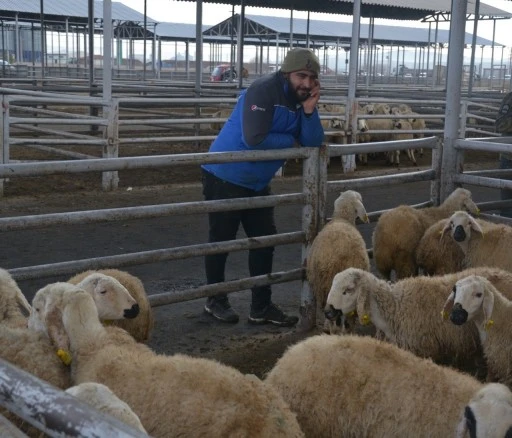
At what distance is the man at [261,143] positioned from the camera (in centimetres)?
483

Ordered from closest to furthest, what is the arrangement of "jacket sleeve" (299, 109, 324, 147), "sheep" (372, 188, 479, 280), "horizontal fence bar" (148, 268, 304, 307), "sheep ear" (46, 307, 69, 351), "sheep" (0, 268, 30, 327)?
1. "sheep ear" (46, 307, 69, 351)
2. "sheep" (0, 268, 30, 327)
3. "horizontal fence bar" (148, 268, 304, 307)
4. "jacket sleeve" (299, 109, 324, 147)
5. "sheep" (372, 188, 479, 280)

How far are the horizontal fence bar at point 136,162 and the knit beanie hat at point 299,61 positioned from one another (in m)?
0.52

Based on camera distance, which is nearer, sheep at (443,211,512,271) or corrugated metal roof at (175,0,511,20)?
sheep at (443,211,512,271)

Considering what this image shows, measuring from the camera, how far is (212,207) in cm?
462

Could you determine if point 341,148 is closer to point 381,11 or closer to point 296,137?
point 296,137

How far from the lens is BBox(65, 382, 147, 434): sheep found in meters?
1.95

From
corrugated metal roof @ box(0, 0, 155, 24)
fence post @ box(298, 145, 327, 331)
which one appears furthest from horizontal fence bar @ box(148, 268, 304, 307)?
corrugated metal roof @ box(0, 0, 155, 24)

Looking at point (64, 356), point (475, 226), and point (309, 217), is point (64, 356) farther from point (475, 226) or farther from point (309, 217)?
point (475, 226)

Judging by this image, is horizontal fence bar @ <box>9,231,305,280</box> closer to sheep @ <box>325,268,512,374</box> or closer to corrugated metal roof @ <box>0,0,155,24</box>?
sheep @ <box>325,268,512,374</box>

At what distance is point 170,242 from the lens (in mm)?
7699

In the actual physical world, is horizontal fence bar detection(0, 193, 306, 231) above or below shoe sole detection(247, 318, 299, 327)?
above

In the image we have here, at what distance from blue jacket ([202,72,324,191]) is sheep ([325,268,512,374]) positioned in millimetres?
1080

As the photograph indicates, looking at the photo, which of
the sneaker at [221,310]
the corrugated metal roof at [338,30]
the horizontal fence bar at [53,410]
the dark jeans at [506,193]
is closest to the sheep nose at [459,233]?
the sneaker at [221,310]

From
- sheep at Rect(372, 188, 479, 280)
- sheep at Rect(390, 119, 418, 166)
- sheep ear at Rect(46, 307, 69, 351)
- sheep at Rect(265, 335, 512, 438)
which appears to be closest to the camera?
sheep at Rect(265, 335, 512, 438)
